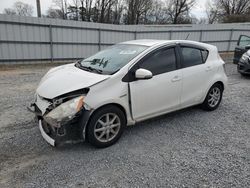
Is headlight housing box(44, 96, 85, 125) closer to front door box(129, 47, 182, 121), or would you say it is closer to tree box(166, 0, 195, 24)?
front door box(129, 47, 182, 121)

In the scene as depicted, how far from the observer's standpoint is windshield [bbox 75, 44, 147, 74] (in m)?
3.41

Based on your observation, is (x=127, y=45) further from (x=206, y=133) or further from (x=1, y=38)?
(x=1, y=38)

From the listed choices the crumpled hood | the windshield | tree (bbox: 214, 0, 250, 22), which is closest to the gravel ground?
the crumpled hood

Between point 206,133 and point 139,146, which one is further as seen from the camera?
point 206,133

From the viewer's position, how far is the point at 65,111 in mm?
2797

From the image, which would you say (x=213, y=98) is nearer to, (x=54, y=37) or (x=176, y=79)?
(x=176, y=79)

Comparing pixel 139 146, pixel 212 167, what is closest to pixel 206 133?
pixel 212 167

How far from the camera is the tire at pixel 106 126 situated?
9.81 feet

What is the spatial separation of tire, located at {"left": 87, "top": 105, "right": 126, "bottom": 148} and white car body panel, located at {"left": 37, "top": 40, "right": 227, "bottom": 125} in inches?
4.2

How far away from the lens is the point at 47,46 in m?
11.3

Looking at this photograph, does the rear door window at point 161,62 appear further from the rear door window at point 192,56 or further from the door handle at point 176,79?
the rear door window at point 192,56

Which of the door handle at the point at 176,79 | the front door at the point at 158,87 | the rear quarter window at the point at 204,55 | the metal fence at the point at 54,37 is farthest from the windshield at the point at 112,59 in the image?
the metal fence at the point at 54,37

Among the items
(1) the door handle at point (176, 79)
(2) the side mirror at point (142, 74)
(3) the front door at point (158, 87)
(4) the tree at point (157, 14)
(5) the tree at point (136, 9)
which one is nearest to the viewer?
(2) the side mirror at point (142, 74)

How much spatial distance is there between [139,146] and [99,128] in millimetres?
687
